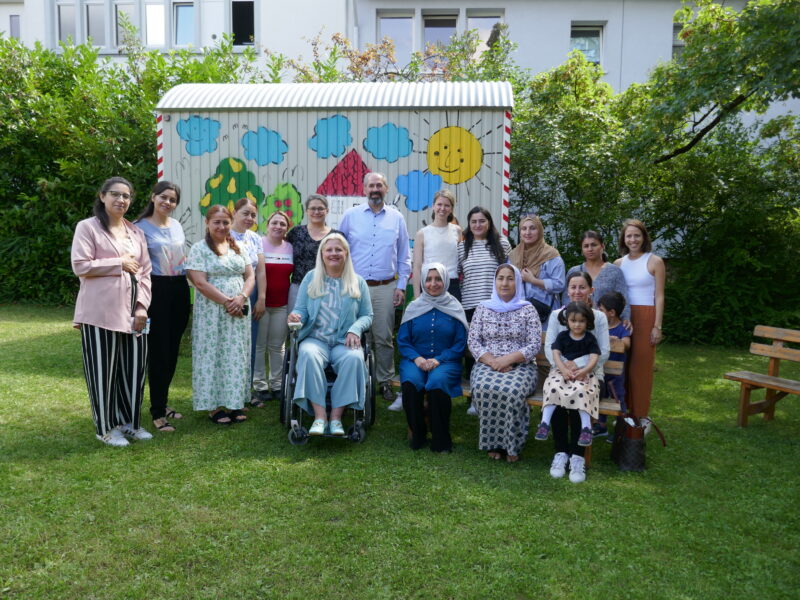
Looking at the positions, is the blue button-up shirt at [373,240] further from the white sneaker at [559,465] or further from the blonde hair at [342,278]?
the white sneaker at [559,465]

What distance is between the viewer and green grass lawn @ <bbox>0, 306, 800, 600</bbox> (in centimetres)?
280

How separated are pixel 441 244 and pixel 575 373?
67.3 inches

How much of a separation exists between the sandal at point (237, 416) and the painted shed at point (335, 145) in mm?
2648

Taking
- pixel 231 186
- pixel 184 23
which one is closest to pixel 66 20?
pixel 184 23

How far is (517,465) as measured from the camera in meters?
4.23

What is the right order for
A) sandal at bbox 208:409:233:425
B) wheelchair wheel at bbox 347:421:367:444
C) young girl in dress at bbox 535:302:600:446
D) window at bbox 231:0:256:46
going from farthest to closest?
window at bbox 231:0:256:46 → sandal at bbox 208:409:233:425 → wheelchair wheel at bbox 347:421:367:444 → young girl in dress at bbox 535:302:600:446

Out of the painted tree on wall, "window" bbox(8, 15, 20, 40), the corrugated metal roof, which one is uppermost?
"window" bbox(8, 15, 20, 40)

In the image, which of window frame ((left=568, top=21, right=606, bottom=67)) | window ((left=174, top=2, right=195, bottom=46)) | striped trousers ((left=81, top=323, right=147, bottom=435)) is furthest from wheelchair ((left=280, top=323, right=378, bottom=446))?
window frame ((left=568, top=21, right=606, bottom=67))

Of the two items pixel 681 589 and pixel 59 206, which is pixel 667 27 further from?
pixel 681 589

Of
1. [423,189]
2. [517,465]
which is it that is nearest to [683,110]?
[423,189]

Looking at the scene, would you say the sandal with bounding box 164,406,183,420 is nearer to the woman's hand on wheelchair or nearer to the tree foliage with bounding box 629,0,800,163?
the woman's hand on wheelchair

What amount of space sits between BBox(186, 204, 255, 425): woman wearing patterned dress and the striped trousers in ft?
1.45

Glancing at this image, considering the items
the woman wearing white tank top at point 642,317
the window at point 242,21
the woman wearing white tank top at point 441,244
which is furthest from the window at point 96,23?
the woman wearing white tank top at point 642,317

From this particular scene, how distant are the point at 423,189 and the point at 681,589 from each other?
15.8ft
